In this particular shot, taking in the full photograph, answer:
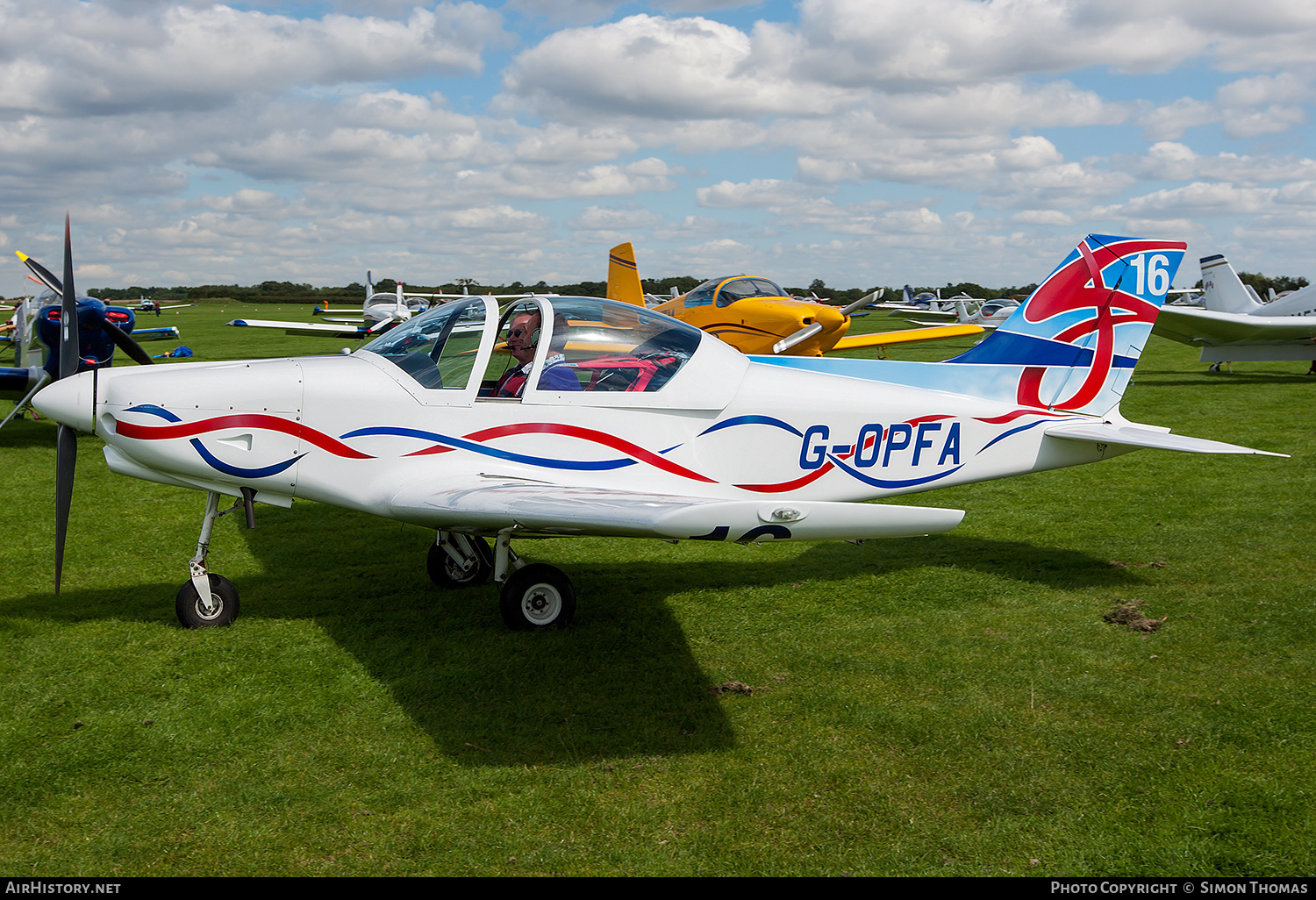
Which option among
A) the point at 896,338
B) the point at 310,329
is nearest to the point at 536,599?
the point at 896,338

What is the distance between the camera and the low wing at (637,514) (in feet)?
11.9

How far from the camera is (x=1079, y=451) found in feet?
20.6

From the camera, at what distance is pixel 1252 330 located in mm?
19641

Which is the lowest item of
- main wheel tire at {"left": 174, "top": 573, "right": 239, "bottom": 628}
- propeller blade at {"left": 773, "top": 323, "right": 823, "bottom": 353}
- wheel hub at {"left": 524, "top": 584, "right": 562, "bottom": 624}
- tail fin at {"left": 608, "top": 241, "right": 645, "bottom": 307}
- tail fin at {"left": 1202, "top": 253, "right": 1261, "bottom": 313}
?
main wheel tire at {"left": 174, "top": 573, "right": 239, "bottom": 628}

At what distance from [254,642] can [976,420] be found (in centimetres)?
495

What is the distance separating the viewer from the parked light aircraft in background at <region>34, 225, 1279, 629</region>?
→ 16.2 ft

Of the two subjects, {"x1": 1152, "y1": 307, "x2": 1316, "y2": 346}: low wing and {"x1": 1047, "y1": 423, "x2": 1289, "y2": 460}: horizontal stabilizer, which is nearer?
{"x1": 1047, "y1": 423, "x2": 1289, "y2": 460}: horizontal stabilizer

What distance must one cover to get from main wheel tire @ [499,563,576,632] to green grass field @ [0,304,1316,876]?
11 centimetres

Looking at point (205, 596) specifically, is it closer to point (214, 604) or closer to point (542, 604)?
point (214, 604)

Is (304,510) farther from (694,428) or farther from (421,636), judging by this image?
(694,428)

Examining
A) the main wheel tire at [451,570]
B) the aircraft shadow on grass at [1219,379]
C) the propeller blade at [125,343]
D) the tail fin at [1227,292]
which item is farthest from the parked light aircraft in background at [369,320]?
the tail fin at [1227,292]

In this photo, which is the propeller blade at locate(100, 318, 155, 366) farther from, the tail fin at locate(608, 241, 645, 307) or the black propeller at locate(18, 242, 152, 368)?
the tail fin at locate(608, 241, 645, 307)

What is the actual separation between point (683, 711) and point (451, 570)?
2.58m

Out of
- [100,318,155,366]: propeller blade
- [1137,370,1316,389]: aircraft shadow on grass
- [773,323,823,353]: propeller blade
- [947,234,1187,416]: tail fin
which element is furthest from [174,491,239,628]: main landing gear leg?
[1137,370,1316,389]: aircraft shadow on grass
